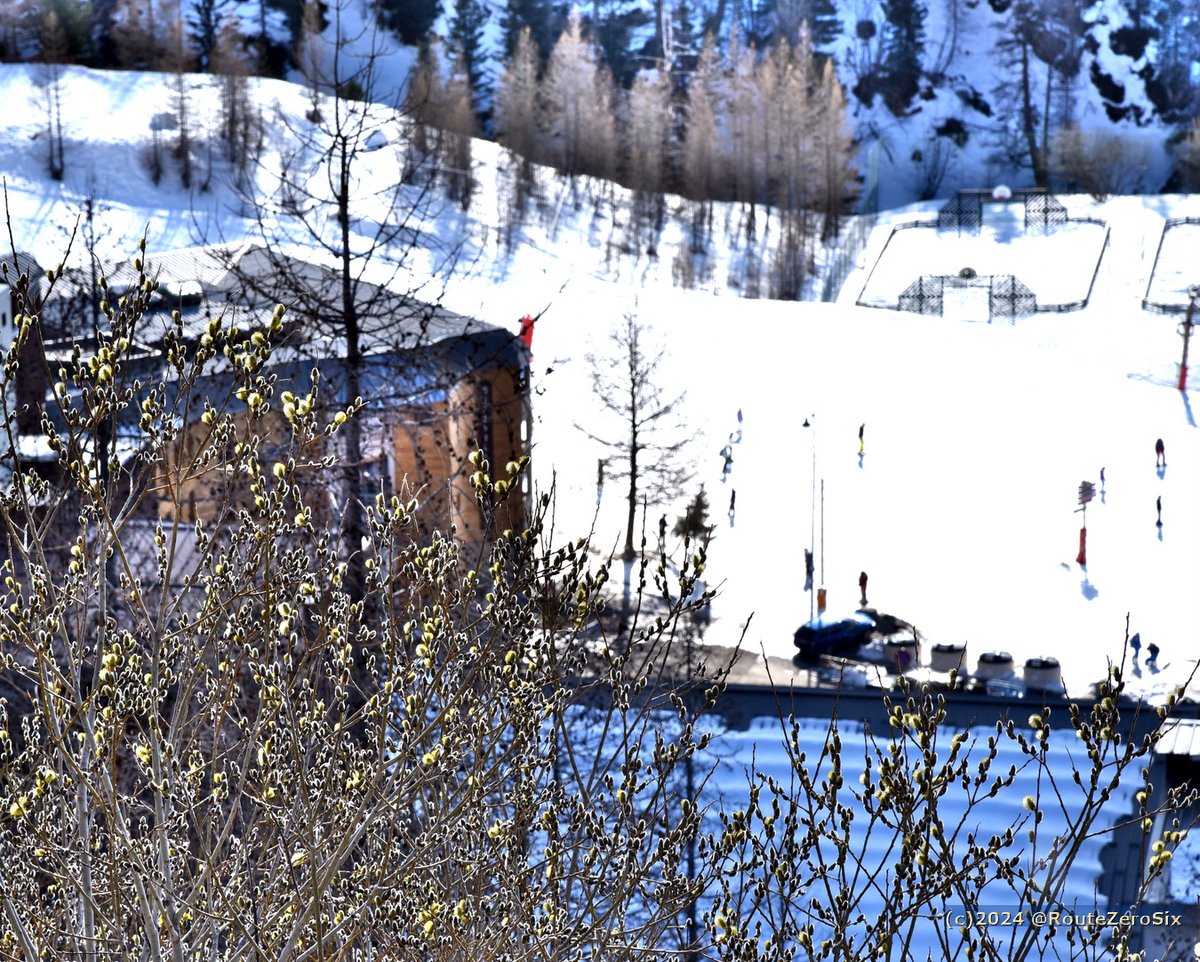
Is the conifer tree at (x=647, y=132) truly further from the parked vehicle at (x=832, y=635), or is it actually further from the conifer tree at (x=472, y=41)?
the parked vehicle at (x=832, y=635)

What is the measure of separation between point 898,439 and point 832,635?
977cm

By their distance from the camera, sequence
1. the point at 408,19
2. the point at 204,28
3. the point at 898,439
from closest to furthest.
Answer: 1. the point at 898,439
2. the point at 204,28
3. the point at 408,19

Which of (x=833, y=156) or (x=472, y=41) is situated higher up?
(x=472, y=41)

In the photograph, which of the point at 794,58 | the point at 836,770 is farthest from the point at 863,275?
the point at 836,770

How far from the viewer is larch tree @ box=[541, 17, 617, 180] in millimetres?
59219

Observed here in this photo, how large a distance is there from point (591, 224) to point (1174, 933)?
44894mm

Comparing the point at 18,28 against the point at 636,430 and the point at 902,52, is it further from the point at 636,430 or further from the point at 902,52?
the point at 636,430

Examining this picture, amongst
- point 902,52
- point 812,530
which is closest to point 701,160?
point 902,52

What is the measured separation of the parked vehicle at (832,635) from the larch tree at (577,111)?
40083mm

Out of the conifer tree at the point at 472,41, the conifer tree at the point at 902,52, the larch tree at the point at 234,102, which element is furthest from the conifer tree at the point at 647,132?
the larch tree at the point at 234,102

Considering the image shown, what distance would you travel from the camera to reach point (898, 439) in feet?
95.6

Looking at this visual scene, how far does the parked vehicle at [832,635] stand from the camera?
789 inches

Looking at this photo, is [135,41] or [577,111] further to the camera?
[577,111]

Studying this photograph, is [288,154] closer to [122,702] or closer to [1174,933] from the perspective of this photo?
[122,702]
